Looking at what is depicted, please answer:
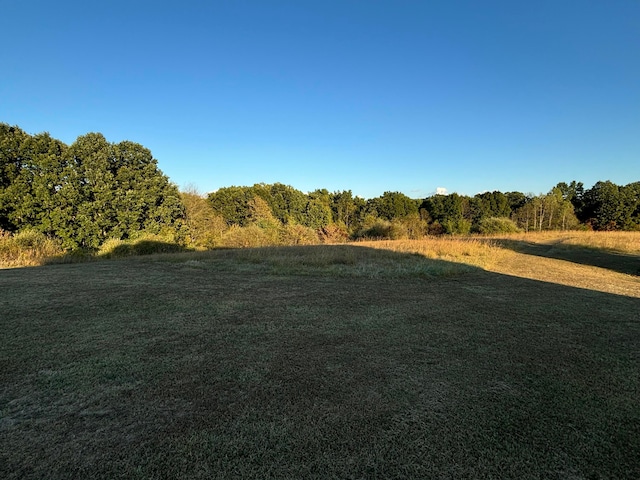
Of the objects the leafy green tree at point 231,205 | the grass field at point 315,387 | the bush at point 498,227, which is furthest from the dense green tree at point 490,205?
the grass field at point 315,387

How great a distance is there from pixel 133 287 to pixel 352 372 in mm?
4647

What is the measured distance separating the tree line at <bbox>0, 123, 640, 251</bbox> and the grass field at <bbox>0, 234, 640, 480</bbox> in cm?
1427

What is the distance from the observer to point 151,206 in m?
20.8

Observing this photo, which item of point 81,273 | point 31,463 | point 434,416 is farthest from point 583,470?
point 81,273

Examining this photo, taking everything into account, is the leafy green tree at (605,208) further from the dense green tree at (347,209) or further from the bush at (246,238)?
the bush at (246,238)

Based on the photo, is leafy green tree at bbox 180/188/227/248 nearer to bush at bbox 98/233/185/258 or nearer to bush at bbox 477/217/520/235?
bush at bbox 98/233/185/258

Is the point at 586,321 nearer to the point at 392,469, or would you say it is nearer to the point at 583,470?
the point at 583,470

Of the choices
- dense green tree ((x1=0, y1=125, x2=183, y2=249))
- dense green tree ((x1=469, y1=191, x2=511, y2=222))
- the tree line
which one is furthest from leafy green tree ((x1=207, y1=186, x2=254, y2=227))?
dense green tree ((x1=469, y1=191, x2=511, y2=222))

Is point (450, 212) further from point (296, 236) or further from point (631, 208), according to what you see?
point (296, 236)

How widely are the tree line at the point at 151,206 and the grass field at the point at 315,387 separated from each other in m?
14.3

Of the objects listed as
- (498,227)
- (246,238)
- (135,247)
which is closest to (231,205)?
(246,238)

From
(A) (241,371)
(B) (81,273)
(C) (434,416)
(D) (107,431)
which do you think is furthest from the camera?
(B) (81,273)

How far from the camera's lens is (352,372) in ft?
8.51

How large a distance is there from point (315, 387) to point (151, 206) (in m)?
21.5
